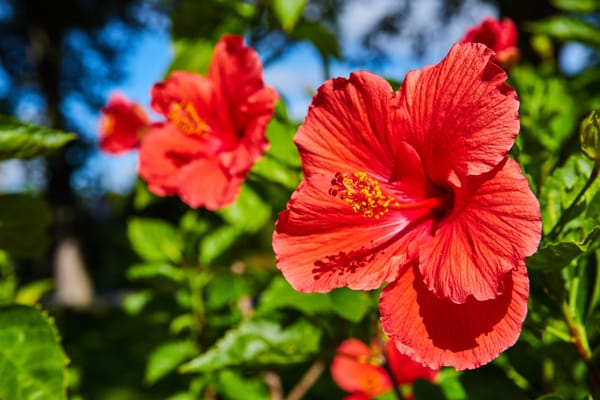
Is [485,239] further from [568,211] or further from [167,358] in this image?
[167,358]

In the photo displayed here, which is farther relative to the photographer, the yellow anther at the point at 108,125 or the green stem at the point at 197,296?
the yellow anther at the point at 108,125

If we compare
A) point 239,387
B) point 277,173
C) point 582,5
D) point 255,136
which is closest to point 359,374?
point 239,387

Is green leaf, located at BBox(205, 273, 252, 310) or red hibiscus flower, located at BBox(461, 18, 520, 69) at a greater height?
red hibiscus flower, located at BBox(461, 18, 520, 69)

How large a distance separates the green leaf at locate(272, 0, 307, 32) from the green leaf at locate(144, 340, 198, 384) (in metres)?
0.97

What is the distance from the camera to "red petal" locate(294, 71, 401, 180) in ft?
2.89

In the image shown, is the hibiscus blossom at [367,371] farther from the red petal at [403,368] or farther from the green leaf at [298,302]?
the green leaf at [298,302]

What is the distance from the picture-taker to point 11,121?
1.03m

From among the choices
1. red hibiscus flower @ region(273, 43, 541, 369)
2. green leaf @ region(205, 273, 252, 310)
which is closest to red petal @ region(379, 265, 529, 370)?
red hibiscus flower @ region(273, 43, 541, 369)

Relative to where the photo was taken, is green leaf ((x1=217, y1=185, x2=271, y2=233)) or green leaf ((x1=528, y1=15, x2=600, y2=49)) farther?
green leaf ((x1=528, y1=15, x2=600, y2=49))

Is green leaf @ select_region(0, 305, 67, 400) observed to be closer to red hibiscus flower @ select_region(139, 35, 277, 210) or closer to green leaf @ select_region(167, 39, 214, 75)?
red hibiscus flower @ select_region(139, 35, 277, 210)

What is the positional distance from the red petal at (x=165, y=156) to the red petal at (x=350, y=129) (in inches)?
18.6

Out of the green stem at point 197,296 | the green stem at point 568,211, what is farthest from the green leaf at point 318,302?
the green stem at point 197,296

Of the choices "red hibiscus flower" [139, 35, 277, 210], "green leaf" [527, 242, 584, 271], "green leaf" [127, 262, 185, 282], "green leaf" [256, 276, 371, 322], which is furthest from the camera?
"green leaf" [127, 262, 185, 282]

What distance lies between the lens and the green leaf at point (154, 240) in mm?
2021
